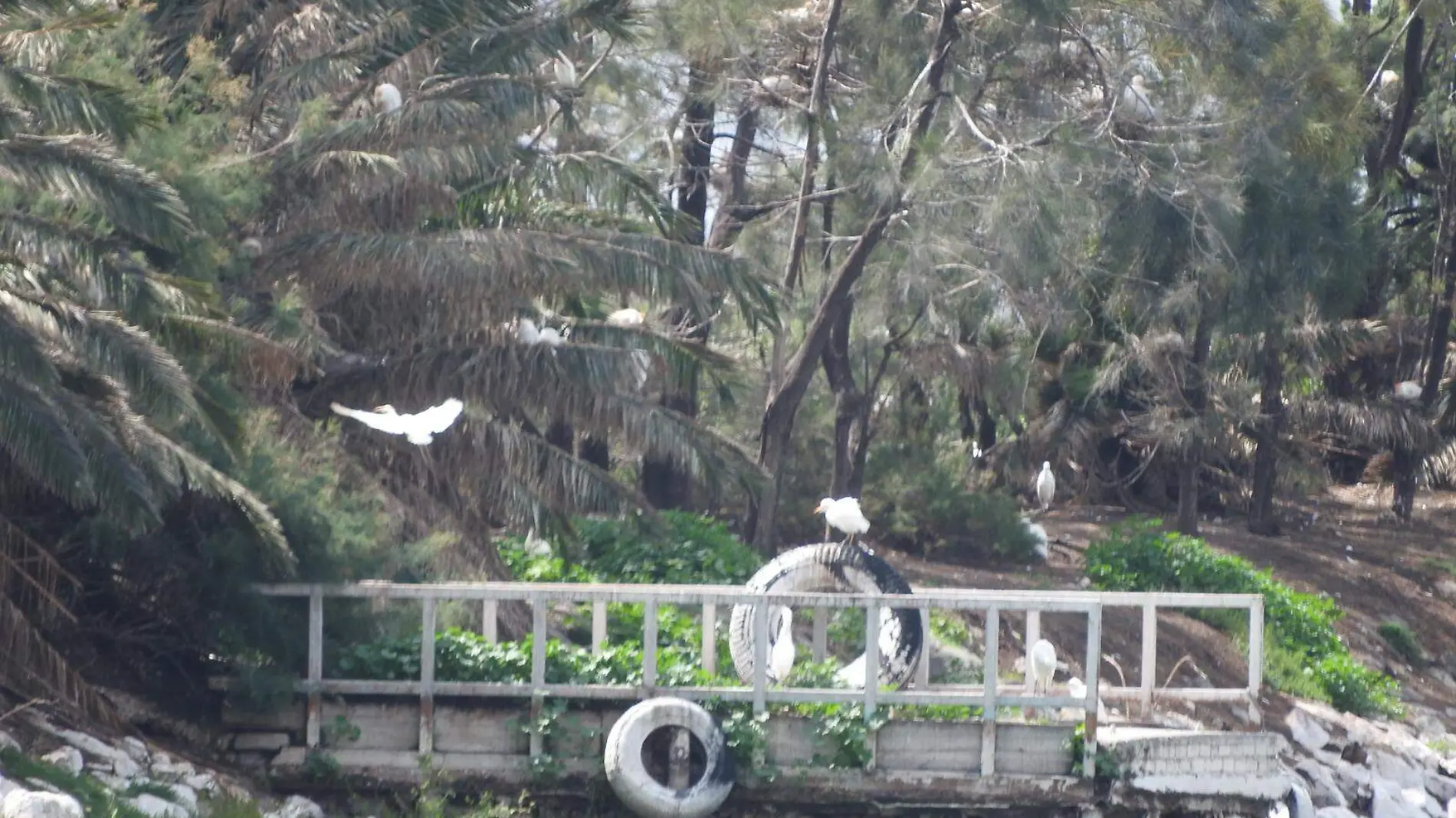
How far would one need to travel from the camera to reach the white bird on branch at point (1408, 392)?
1057 inches

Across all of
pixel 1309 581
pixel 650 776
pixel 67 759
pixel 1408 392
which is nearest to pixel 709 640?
pixel 650 776

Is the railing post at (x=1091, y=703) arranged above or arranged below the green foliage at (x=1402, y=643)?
above

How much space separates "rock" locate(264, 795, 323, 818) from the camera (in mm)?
10844

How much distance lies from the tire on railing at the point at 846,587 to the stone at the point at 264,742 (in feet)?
10.1

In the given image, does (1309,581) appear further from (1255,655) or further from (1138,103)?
(1255,655)

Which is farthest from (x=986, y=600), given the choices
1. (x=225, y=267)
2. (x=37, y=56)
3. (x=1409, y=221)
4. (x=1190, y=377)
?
(x=1409, y=221)

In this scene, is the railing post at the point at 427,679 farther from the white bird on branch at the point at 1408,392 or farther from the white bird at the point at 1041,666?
the white bird on branch at the point at 1408,392

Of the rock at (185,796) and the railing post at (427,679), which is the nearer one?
the rock at (185,796)

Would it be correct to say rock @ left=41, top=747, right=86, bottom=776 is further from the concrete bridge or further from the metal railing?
the metal railing

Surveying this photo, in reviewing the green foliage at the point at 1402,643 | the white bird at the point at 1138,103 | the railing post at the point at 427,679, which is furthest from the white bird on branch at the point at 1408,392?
the railing post at the point at 427,679

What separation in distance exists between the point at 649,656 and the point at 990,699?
211 centimetres

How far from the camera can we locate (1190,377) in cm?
2444

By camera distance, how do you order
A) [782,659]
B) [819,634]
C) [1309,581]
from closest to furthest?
[782,659] → [819,634] → [1309,581]

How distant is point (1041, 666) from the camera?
12188 mm
